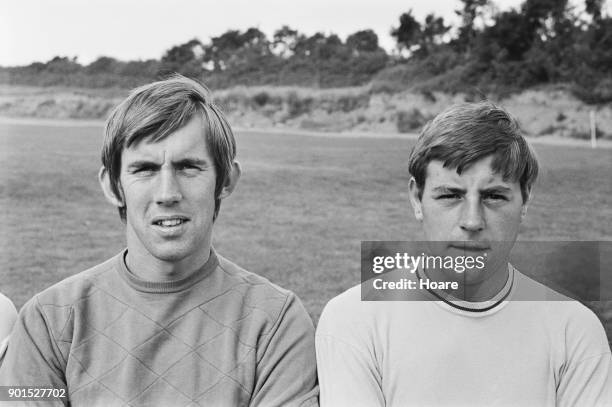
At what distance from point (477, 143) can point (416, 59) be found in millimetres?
3085

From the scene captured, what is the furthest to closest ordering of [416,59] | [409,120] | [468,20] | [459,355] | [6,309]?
[409,120]
[416,59]
[468,20]
[6,309]
[459,355]

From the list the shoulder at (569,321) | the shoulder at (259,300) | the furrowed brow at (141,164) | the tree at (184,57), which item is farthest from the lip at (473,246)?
the tree at (184,57)

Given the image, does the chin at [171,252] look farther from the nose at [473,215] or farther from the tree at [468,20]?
the tree at [468,20]

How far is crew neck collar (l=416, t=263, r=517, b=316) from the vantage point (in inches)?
53.0

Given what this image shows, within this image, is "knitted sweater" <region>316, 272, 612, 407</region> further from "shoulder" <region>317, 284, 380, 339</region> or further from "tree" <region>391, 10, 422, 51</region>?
"tree" <region>391, 10, 422, 51</region>

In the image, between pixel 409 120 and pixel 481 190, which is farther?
pixel 409 120

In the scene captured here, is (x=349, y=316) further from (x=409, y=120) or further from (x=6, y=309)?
(x=409, y=120)

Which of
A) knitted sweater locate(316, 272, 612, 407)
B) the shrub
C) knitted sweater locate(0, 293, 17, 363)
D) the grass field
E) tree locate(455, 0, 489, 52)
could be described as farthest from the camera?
the shrub

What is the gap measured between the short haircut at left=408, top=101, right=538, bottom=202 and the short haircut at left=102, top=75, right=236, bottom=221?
0.36 m

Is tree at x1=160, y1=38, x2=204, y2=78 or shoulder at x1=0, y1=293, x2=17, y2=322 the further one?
tree at x1=160, y1=38, x2=204, y2=78

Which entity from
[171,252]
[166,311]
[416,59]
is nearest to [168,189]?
[171,252]

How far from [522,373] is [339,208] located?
4.13 m

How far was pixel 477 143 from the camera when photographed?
1.32m

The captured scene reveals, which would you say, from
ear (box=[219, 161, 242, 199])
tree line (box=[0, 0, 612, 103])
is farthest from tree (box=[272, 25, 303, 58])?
ear (box=[219, 161, 242, 199])
